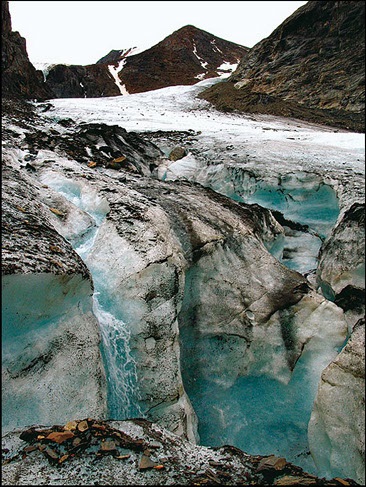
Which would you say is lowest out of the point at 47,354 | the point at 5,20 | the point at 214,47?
the point at 47,354

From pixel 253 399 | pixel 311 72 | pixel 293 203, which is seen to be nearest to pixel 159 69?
pixel 311 72

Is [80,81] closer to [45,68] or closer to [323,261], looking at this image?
[45,68]

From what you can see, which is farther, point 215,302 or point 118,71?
point 118,71

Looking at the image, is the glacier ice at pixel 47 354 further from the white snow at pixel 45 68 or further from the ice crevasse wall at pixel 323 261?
the white snow at pixel 45 68

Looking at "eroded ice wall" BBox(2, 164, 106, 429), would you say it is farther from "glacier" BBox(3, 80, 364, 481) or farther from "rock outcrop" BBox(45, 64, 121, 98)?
"rock outcrop" BBox(45, 64, 121, 98)

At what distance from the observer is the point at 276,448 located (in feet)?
26.7

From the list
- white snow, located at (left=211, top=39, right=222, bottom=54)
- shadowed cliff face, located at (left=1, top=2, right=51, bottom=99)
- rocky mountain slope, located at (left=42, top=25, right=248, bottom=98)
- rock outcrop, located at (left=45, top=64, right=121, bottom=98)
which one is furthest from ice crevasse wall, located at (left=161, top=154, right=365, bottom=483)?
white snow, located at (left=211, top=39, right=222, bottom=54)

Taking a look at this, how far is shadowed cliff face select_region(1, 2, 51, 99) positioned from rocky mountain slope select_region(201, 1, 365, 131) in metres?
13.3

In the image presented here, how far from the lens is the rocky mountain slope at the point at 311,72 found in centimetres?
→ 2300

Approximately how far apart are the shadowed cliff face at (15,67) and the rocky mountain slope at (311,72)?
13.3 m

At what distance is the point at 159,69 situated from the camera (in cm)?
6075

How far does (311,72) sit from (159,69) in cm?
4004

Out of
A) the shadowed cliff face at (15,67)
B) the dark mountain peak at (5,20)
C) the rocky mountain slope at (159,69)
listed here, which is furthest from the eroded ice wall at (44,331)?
the rocky mountain slope at (159,69)

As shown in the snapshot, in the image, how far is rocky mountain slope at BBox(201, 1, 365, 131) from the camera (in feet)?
75.5
